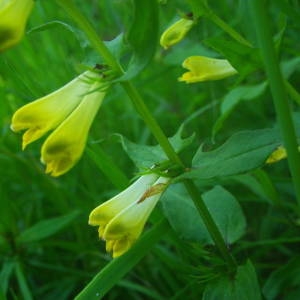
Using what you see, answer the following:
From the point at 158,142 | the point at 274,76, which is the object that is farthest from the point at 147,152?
the point at 274,76

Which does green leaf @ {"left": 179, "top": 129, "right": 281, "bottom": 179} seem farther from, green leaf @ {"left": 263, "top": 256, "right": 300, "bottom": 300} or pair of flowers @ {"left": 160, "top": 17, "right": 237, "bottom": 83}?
green leaf @ {"left": 263, "top": 256, "right": 300, "bottom": 300}

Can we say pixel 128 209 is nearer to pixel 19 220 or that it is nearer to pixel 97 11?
pixel 19 220

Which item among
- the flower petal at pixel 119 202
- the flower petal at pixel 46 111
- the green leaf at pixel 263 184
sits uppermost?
the flower petal at pixel 46 111

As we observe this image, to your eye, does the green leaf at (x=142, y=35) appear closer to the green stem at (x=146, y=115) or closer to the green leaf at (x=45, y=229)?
the green stem at (x=146, y=115)

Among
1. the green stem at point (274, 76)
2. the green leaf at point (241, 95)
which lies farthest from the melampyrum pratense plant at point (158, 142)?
the green leaf at point (241, 95)

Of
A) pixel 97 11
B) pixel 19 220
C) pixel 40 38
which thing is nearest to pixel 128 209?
pixel 19 220

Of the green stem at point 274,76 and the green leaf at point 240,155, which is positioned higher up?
the green stem at point 274,76

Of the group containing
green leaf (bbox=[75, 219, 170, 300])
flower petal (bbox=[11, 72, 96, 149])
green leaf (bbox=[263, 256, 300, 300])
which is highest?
flower petal (bbox=[11, 72, 96, 149])

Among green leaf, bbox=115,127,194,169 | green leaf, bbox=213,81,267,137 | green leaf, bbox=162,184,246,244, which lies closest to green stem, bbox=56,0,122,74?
green leaf, bbox=115,127,194,169
